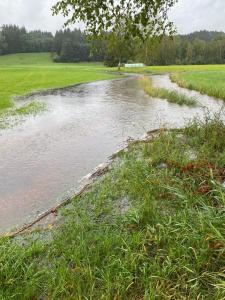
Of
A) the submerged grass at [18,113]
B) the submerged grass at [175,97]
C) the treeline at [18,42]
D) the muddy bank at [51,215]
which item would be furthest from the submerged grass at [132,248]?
the treeline at [18,42]

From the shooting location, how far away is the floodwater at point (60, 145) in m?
8.88

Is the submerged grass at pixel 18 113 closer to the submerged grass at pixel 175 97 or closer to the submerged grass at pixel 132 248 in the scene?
the submerged grass at pixel 175 97

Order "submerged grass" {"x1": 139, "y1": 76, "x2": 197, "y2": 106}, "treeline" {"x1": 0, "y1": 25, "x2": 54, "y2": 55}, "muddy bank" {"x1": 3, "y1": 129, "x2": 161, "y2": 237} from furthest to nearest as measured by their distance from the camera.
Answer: "treeline" {"x1": 0, "y1": 25, "x2": 54, "y2": 55} → "submerged grass" {"x1": 139, "y1": 76, "x2": 197, "y2": 106} → "muddy bank" {"x1": 3, "y1": 129, "x2": 161, "y2": 237}

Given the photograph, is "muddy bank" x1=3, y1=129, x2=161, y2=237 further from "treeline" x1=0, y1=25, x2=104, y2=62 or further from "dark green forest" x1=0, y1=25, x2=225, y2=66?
"treeline" x1=0, y1=25, x2=104, y2=62

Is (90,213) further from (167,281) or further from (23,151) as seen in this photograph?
(23,151)

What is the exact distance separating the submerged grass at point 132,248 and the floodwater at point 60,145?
1683mm

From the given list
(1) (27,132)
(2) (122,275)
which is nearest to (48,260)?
(2) (122,275)

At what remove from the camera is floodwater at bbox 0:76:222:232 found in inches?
349

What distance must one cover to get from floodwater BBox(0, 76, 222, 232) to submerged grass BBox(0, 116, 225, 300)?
5.52 ft

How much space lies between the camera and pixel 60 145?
14453 mm

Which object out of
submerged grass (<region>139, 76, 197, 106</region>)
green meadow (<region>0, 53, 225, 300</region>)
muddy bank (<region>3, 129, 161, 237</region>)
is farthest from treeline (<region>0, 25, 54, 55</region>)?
green meadow (<region>0, 53, 225, 300</region>)

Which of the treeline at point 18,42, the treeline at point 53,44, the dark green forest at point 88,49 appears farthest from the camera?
the treeline at point 18,42

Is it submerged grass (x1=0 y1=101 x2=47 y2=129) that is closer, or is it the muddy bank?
the muddy bank

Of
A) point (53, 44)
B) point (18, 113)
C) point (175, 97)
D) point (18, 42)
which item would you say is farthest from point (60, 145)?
point (18, 42)
